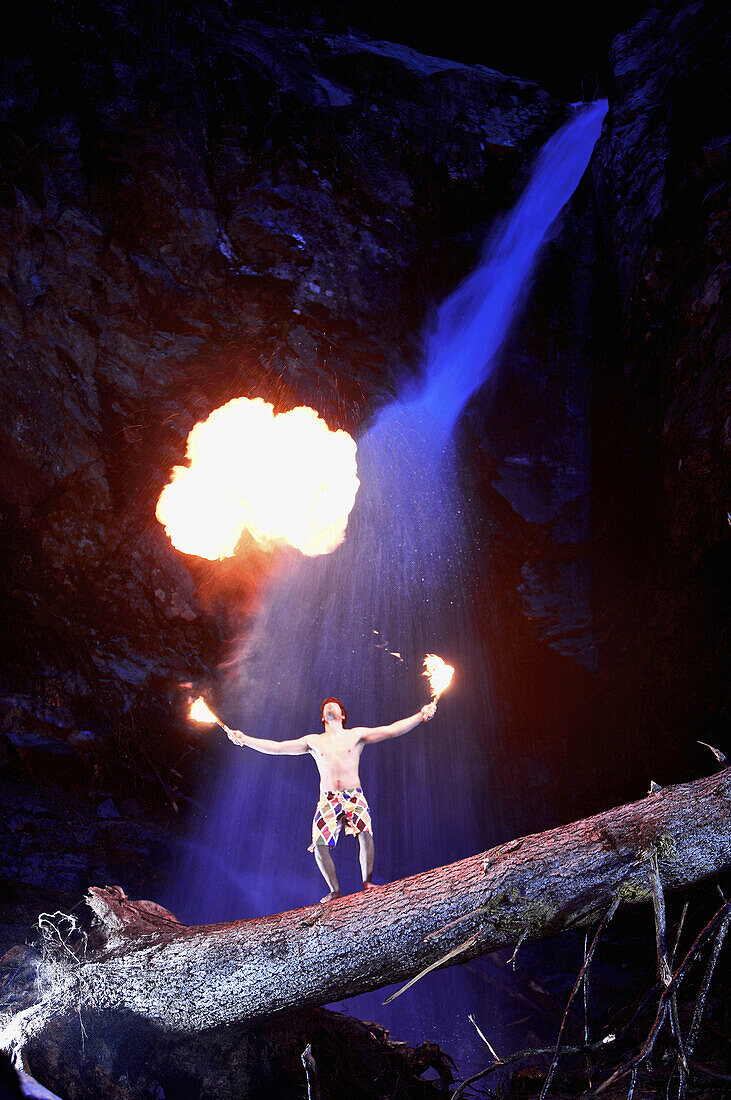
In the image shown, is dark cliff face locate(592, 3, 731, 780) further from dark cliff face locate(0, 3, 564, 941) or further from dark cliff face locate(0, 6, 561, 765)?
dark cliff face locate(0, 3, 564, 941)

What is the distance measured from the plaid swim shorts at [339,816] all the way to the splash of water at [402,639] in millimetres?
5044

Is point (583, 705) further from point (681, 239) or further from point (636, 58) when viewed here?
point (636, 58)

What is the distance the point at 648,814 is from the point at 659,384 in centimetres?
708

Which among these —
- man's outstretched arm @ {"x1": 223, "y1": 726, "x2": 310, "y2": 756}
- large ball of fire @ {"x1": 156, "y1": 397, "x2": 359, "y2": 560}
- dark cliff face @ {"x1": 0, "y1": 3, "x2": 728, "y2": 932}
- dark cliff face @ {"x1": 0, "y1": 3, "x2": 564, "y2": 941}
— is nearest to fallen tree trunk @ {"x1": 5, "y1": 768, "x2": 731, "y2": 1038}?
man's outstretched arm @ {"x1": 223, "y1": 726, "x2": 310, "y2": 756}

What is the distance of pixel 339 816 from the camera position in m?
5.97

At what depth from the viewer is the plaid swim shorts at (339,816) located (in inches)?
232

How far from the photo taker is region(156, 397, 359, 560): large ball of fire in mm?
8195

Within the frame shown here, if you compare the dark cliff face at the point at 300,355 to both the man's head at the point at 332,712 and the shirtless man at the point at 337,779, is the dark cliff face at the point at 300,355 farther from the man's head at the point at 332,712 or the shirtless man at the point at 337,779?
the shirtless man at the point at 337,779

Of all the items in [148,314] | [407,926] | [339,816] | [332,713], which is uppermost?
[148,314]

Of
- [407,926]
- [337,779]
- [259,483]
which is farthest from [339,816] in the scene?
[259,483]

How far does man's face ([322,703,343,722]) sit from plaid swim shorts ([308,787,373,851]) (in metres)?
0.78

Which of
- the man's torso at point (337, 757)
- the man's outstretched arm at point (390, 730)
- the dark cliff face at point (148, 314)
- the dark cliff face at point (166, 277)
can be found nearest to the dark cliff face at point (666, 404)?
the dark cliff face at point (166, 277)

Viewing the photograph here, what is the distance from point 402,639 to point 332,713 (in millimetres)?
4856

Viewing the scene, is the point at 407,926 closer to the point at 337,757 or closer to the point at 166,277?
the point at 337,757
